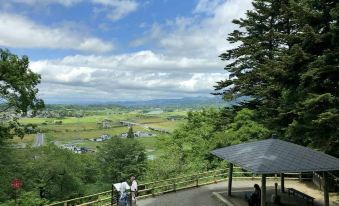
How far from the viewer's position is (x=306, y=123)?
78.5ft

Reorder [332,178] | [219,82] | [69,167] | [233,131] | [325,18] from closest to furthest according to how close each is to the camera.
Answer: [325,18], [332,178], [233,131], [219,82], [69,167]

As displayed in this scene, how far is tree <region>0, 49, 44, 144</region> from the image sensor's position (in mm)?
25656

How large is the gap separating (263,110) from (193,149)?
1218 cm

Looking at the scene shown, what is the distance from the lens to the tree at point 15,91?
1010 inches

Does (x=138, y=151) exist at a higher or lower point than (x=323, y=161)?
lower

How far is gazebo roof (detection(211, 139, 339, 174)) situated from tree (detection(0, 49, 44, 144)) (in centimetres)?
1415

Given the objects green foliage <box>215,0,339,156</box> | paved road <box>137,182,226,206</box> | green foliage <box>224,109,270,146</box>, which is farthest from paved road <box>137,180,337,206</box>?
green foliage <box>224,109,270,146</box>

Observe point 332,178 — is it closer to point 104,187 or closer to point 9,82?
point 9,82

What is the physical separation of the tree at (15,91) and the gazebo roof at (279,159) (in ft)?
46.4

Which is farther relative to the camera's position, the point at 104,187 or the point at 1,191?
the point at 104,187

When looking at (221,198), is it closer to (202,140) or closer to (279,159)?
(279,159)

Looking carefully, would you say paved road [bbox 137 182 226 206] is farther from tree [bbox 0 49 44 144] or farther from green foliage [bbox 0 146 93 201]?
green foliage [bbox 0 146 93 201]

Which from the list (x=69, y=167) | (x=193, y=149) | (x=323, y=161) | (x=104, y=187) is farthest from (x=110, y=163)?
(x=323, y=161)

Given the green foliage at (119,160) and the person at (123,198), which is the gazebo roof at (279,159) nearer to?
the person at (123,198)
